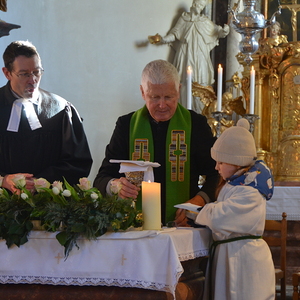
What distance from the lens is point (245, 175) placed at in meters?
2.79

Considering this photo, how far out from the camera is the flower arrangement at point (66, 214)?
2383 millimetres

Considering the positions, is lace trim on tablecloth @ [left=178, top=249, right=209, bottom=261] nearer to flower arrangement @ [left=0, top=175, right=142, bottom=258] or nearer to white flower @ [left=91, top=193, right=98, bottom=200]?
flower arrangement @ [left=0, top=175, right=142, bottom=258]

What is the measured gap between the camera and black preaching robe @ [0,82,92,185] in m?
3.33

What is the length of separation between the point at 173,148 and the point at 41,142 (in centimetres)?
74

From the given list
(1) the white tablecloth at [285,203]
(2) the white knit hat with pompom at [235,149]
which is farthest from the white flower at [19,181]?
(1) the white tablecloth at [285,203]

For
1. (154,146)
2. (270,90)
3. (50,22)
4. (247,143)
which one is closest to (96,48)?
(50,22)

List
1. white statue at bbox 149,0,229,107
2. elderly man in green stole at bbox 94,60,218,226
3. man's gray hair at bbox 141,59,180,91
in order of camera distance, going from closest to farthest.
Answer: man's gray hair at bbox 141,59,180,91 < elderly man in green stole at bbox 94,60,218,226 < white statue at bbox 149,0,229,107

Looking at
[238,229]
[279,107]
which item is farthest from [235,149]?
[279,107]

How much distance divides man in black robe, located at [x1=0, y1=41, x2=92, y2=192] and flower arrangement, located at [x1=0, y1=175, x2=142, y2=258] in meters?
0.70

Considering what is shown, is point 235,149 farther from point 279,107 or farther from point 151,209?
point 279,107

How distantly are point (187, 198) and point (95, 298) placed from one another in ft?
3.40

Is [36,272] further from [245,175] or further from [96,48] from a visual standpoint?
[96,48]

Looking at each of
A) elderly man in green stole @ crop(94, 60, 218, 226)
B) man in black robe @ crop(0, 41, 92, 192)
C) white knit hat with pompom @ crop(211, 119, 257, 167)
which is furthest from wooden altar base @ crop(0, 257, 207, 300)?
man in black robe @ crop(0, 41, 92, 192)

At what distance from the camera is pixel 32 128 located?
338 centimetres
